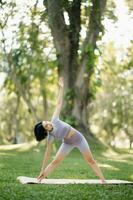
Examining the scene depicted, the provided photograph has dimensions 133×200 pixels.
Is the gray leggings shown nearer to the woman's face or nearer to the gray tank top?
the gray tank top

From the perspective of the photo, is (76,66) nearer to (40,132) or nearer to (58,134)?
(58,134)

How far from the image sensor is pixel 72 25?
21562 mm

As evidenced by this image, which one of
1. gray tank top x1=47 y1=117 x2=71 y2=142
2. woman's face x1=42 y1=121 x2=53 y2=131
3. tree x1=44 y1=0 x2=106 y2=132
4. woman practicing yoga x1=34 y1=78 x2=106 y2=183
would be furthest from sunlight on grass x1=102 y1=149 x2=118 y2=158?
woman's face x1=42 y1=121 x2=53 y2=131

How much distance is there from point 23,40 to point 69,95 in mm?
5556

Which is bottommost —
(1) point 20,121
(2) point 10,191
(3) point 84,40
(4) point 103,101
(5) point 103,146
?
(1) point 20,121

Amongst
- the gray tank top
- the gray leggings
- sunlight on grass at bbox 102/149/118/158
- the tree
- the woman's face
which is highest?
the woman's face

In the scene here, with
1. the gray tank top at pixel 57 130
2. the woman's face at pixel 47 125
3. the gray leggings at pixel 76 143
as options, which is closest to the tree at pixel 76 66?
the gray leggings at pixel 76 143

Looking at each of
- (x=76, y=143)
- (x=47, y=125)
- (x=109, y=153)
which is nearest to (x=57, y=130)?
(x=47, y=125)

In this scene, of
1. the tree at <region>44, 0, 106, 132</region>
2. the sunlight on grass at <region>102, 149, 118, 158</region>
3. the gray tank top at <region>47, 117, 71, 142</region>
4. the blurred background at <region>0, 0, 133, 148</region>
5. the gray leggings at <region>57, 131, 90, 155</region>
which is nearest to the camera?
the gray tank top at <region>47, 117, 71, 142</region>

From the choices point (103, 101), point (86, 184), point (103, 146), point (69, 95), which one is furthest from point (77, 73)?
point (103, 101)

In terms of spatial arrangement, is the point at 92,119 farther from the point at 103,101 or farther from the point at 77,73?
the point at 77,73

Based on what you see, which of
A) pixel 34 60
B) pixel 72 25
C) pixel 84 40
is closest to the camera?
pixel 72 25

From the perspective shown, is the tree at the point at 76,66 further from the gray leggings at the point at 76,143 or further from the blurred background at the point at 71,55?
the gray leggings at the point at 76,143

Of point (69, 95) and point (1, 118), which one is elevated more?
point (69, 95)
